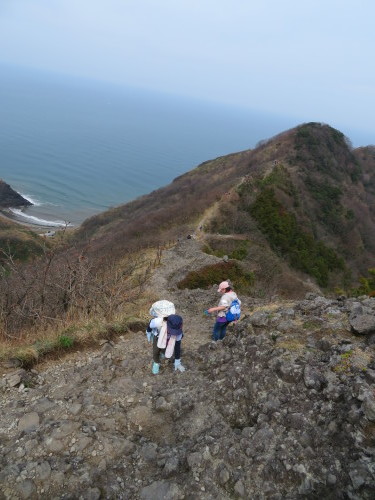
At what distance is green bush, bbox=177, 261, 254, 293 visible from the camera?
22.6 meters

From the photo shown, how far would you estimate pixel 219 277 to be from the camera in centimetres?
2361

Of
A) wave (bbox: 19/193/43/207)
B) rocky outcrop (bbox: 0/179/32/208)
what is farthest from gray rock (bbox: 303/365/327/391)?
wave (bbox: 19/193/43/207)

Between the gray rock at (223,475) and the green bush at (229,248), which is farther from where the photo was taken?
the green bush at (229,248)

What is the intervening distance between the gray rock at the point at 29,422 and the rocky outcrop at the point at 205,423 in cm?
4

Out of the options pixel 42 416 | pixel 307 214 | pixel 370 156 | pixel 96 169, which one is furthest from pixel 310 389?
pixel 96 169

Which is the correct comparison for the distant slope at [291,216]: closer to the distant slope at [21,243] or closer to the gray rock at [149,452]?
the distant slope at [21,243]

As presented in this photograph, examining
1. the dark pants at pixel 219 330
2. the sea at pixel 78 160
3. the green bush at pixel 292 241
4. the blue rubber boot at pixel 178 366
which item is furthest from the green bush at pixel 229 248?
the sea at pixel 78 160

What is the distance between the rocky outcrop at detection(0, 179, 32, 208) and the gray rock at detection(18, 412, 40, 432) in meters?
82.1

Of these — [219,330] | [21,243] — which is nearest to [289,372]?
[219,330]

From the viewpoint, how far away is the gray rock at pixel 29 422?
5.83 metres

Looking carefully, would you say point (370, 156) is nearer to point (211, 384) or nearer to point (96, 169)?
point (211, 384)

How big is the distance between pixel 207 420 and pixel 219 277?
1770 cm

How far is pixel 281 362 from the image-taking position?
6762mm

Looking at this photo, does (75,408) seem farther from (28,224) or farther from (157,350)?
(28,224)
